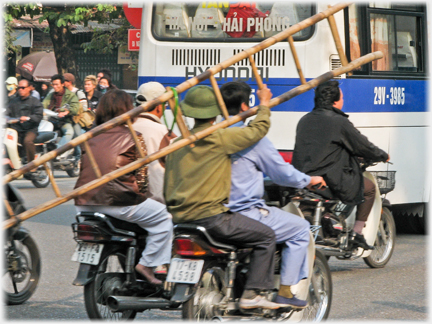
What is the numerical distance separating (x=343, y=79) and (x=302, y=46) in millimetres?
547

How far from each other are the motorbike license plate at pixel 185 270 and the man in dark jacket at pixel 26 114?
8.90 meters

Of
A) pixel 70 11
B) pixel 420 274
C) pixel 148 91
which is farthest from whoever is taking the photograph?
pixel 70 11

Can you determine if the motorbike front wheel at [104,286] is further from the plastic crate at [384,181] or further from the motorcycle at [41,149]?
the motorcycle at [41,149]

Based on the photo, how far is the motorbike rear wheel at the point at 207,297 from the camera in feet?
14.0

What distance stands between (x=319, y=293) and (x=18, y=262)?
232 cm

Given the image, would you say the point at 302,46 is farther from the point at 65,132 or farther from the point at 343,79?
the point at 65,132

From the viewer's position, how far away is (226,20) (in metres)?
8.03

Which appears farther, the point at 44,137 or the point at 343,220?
the point at 44,137

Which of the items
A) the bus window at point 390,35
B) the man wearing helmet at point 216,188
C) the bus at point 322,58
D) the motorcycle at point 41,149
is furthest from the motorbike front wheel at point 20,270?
the motorcycle at point 41,149

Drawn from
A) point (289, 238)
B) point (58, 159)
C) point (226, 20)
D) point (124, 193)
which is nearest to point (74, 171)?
point (58, 159)

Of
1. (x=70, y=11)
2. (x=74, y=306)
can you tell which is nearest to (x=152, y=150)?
(x=74, y=306)

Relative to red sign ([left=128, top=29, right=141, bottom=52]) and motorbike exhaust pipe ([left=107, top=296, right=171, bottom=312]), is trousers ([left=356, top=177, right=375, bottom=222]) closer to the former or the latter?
motorbike exhaust pipe ([left=107, top=296, right=171, bottom=312])

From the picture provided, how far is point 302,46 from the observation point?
7668mm

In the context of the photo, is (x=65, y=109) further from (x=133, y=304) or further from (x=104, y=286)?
(x=133, y=304)
